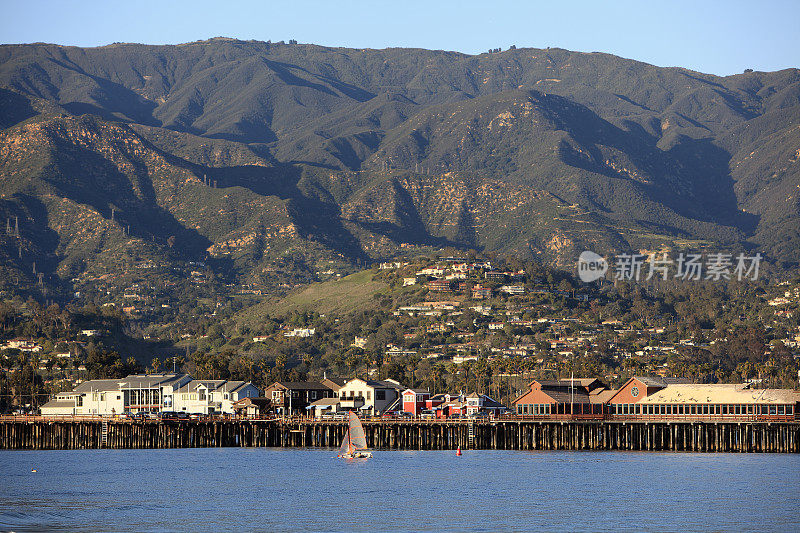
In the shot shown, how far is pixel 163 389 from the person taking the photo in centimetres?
17338

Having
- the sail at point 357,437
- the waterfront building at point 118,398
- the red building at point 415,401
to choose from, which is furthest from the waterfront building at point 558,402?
the waterfront building at point 118,398

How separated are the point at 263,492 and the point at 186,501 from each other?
23.8 ft

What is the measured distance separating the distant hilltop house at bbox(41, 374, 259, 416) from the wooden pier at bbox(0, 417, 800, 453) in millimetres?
13041

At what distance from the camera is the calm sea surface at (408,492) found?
263 feet

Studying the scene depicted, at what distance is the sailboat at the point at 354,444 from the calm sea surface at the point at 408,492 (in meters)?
1.96

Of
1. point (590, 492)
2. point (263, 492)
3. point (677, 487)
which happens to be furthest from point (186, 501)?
point (677, 487)

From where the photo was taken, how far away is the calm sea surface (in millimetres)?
80062

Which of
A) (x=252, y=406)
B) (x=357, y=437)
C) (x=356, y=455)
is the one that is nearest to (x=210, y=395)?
(x=252, y=406)

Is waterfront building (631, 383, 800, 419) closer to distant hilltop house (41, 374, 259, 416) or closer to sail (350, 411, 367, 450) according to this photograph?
sail (350, 411, 367, 450)

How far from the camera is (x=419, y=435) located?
5536 inches

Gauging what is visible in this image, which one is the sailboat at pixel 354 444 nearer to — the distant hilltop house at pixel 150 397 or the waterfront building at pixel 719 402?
the waterfront building at pixel 719 402

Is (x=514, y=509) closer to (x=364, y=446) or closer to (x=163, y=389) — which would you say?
(x=364, y=446)

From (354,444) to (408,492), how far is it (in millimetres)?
33473

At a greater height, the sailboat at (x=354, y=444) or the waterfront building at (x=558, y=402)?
the waterfront building at (x=558, y=402)
